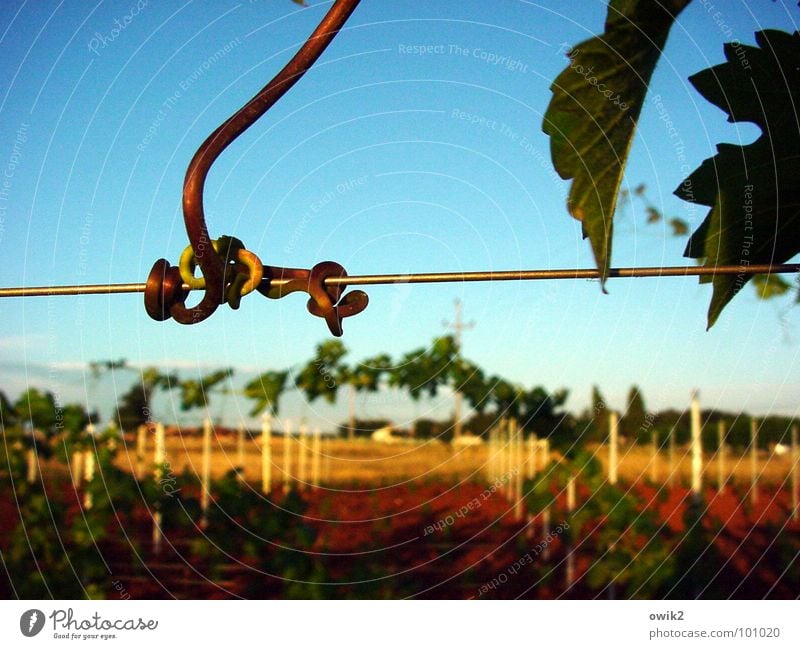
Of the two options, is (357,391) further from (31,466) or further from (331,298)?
Answer: (331,298)

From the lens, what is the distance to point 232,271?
39cm

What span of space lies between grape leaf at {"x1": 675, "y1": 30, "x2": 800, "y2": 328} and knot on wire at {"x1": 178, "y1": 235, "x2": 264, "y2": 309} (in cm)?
20

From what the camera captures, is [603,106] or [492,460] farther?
[492,460]

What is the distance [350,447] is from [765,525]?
4.96 feet

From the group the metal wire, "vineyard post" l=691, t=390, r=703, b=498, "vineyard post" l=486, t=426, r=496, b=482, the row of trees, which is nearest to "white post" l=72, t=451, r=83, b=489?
the row of trees

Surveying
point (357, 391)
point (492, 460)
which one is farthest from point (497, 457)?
point (357, 391)

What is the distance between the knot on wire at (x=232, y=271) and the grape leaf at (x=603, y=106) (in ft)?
0.46

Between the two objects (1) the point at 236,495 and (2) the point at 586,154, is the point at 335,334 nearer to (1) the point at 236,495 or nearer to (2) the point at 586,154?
(2) the point at 586,154

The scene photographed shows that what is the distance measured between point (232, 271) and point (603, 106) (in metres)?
0.17

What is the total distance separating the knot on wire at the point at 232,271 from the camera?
388 mm

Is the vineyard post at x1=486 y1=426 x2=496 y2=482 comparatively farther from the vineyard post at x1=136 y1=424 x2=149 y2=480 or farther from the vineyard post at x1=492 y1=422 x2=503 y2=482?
the vineyard post at x1=136 y1=424 x2=149 y2=480

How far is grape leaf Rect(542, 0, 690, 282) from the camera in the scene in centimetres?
37
